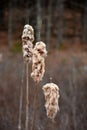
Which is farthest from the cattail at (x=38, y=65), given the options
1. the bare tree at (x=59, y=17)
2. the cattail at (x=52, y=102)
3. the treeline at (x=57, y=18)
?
the bare tree at (x=59, y=17)

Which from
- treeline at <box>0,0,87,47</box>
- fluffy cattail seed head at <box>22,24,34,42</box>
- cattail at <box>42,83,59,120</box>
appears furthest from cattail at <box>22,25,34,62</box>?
treeline at <box>0,0,87,47</box>

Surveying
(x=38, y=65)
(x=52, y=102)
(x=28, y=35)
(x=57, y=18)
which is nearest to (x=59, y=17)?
(x=57, y=18)

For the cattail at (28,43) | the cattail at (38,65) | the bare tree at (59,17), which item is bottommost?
the cattail at (38,65)

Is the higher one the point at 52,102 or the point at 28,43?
the point at 28,43

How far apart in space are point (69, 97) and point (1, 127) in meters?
2.32

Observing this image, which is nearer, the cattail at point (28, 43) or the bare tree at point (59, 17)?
the cattail at point (28, 43)

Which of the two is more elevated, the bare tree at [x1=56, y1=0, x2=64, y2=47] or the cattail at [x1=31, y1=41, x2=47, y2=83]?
the bare tree at [x1=56, y1=0, x2=64, y2=47]

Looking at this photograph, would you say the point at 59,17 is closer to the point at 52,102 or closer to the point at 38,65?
the point at 38,65

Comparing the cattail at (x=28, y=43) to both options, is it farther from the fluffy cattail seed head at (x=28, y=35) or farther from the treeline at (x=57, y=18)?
the treeline at (x=57, y=18)

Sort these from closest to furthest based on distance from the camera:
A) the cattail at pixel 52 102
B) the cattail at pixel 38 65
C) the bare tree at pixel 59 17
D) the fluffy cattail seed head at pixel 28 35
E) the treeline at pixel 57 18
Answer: the cattail at pixel 52 102, the cattail at pixel 38 65, the fluffy cattail seed head at pixel 28 35, the treeline at pixel 57 18, the bare tree at pixel 59 17

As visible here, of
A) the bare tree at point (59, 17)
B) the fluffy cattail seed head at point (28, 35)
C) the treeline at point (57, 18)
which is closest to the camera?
the fluffy cattail seed head at point (28, 35)

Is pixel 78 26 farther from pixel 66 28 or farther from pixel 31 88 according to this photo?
pixel 31 88

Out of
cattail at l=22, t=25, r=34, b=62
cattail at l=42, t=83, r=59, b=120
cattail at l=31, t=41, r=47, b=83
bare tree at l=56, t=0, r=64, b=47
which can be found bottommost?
cattail at l=42, t=83, r=59, b=120

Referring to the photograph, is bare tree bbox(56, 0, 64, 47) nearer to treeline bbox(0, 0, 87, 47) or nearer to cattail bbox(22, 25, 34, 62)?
treeline bbox(0, 0, 87, 47)
